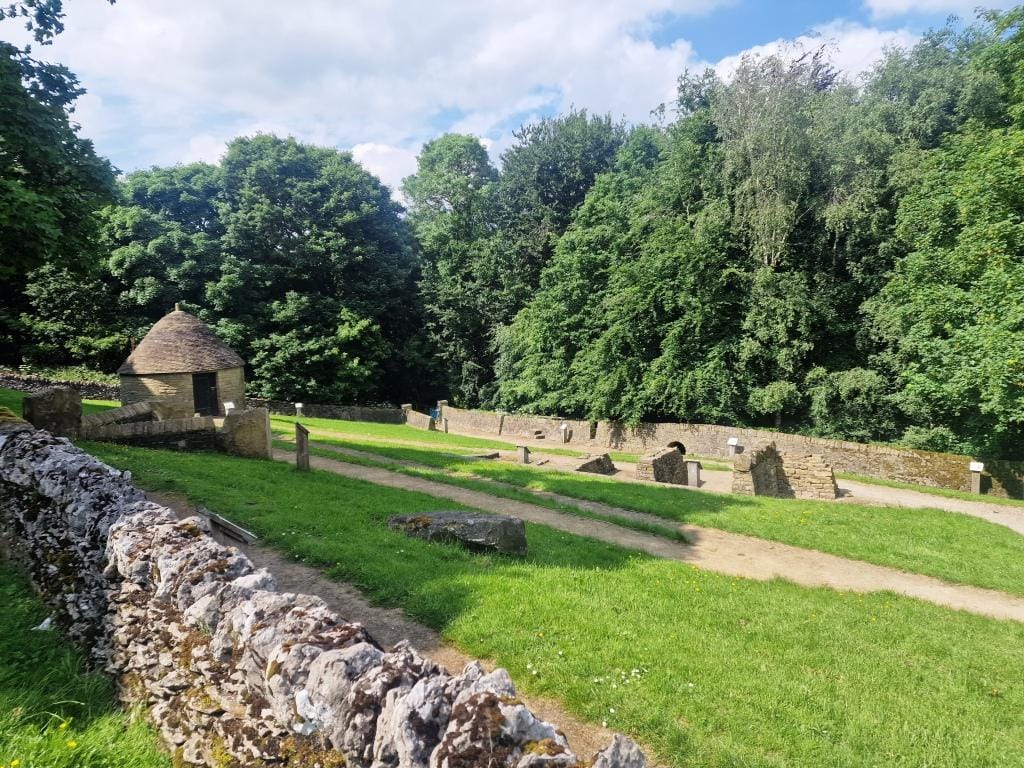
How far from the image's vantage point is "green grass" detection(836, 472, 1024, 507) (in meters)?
18.1

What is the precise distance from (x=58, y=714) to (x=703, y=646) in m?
5.54

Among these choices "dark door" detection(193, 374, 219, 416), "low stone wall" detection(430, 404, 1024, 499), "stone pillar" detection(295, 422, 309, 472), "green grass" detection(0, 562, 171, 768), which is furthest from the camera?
"dark door" detection(193, 374, 219, 416)

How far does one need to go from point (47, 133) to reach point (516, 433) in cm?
2593

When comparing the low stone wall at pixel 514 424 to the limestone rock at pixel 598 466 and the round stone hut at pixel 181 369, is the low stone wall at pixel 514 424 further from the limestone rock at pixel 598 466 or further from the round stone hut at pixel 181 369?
the round stone hut at pixel 181 369

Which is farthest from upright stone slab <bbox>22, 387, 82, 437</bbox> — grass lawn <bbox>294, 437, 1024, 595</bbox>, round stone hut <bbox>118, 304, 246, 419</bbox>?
round stone hut <bbox>118, 304, 246, 419</bbox>

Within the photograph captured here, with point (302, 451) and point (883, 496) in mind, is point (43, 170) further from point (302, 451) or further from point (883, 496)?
point (883, 496)

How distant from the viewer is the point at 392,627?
5984 millimetres

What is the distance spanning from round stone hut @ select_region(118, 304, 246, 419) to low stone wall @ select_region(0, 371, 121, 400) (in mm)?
3565

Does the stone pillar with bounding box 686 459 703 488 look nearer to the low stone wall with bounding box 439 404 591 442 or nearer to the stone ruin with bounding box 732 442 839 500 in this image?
the stone ruin with bounding box 732 442 839 500

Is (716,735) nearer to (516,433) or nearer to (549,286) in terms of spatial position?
(516,433)

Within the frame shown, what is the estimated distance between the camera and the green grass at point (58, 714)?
3.54 meters

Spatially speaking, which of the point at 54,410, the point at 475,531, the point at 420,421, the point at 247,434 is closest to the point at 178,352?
the point at 247,434

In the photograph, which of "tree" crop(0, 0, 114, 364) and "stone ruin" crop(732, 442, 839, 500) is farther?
"stone ruin" crop(732, 442, 839, 500)

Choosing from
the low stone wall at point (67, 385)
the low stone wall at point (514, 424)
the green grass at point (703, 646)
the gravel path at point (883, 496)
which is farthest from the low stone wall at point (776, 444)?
the low stone wall at point (67, 385)
